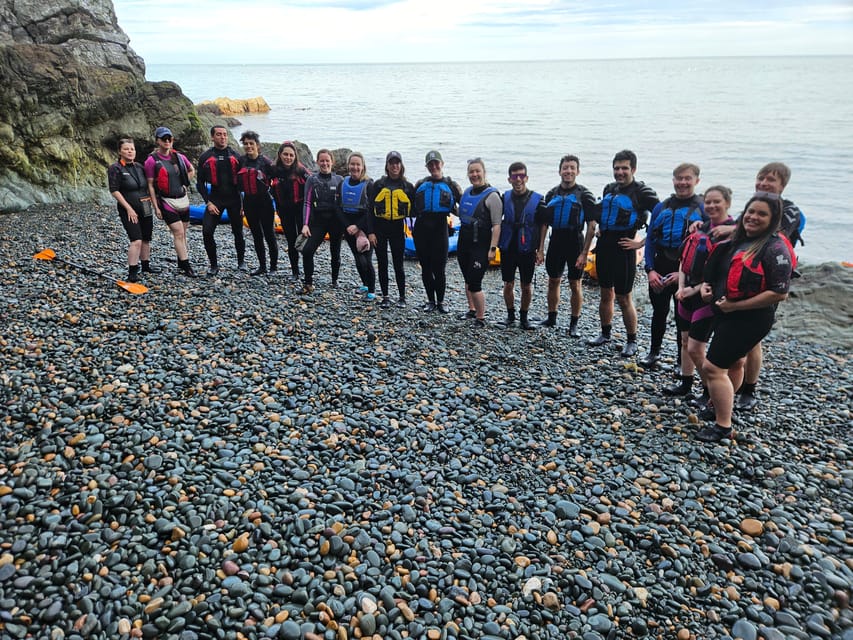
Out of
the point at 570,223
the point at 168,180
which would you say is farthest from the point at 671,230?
the point at 168,180

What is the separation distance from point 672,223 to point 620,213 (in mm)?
764

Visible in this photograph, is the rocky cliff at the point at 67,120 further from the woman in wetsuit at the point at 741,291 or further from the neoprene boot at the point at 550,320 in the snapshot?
the woman in wetsuit at the point at 741,291

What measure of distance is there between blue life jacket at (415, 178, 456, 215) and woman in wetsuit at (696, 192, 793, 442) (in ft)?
12.7

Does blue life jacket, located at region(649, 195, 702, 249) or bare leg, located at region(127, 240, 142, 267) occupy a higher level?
blue life jacket, located at region(649, 195, 702, 249)

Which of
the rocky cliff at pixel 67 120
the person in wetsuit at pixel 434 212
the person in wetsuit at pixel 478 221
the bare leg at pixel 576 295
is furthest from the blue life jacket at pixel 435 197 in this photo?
the rocky cliff at pixel 67 120

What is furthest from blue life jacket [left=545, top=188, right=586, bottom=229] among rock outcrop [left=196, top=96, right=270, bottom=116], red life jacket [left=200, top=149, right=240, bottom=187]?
rock outcrop [left=196, top=96, right=270, bottom=116]

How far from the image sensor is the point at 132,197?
877 cm

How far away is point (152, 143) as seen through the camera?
60.4 feet

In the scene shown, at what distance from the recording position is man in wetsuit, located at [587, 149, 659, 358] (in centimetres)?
705

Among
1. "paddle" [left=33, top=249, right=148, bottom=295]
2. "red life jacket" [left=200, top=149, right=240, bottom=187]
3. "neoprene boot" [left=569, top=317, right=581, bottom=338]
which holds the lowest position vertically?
"neoprene boot" [left=569, top=317, right=581, bottom=338]

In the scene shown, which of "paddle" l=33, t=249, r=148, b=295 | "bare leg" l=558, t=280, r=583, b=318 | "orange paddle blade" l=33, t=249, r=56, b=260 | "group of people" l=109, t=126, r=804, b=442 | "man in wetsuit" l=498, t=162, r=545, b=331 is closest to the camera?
"group of people" l=109, t=126, r=804, b=442

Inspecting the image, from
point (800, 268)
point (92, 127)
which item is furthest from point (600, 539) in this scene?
point (92, 127)

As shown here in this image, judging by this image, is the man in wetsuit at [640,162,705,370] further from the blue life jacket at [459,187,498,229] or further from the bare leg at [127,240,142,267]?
the bare leg at [127,240,142,267]

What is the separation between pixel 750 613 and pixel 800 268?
10528 millimetres
